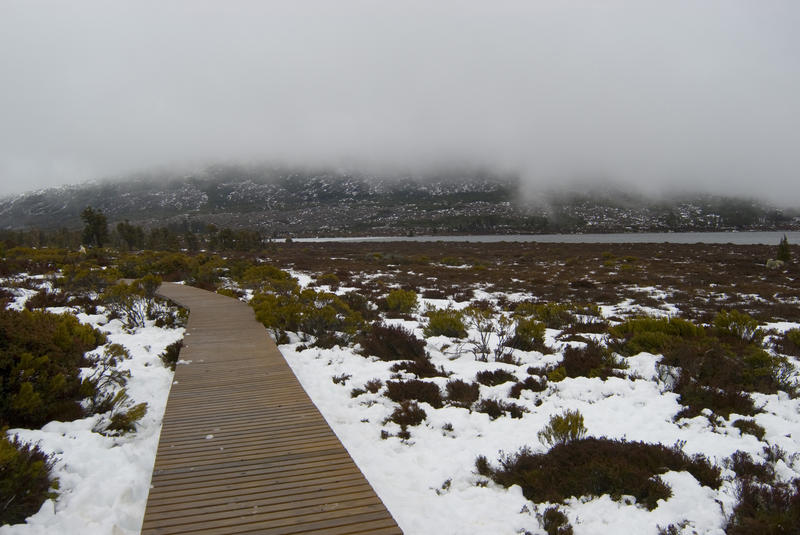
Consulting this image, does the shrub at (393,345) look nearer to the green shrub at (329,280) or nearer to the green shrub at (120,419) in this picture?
the green shrub at (120,419)

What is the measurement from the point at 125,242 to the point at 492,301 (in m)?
53.9

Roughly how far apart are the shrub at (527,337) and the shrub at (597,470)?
14.9 feet

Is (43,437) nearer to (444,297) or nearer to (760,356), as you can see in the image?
(760,356)

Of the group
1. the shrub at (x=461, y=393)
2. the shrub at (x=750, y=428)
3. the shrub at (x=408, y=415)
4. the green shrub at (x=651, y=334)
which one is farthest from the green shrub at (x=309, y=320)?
the shrub at (x=750, y=428)

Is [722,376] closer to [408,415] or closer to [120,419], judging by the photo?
[408,415]

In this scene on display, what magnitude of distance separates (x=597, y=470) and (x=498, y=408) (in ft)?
6.35

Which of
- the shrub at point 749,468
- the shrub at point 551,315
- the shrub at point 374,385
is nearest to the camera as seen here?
the shrub at point 749,468

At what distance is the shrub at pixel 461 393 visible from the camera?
257 inches

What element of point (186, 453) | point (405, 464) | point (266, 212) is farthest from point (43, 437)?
point (266, 212)

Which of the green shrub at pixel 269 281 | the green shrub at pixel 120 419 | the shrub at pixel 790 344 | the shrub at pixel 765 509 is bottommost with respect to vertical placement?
the green shrub at pixel 269 281

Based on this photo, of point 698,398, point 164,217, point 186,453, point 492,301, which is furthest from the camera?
point 164,217

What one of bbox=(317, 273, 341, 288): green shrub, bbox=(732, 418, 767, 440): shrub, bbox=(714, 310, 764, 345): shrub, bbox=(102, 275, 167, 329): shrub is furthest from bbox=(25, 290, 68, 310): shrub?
bbox=(714, 310, 764, 345): shrub

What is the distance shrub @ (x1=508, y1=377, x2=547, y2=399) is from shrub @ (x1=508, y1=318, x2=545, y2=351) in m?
2.32

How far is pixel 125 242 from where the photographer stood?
52312mm
